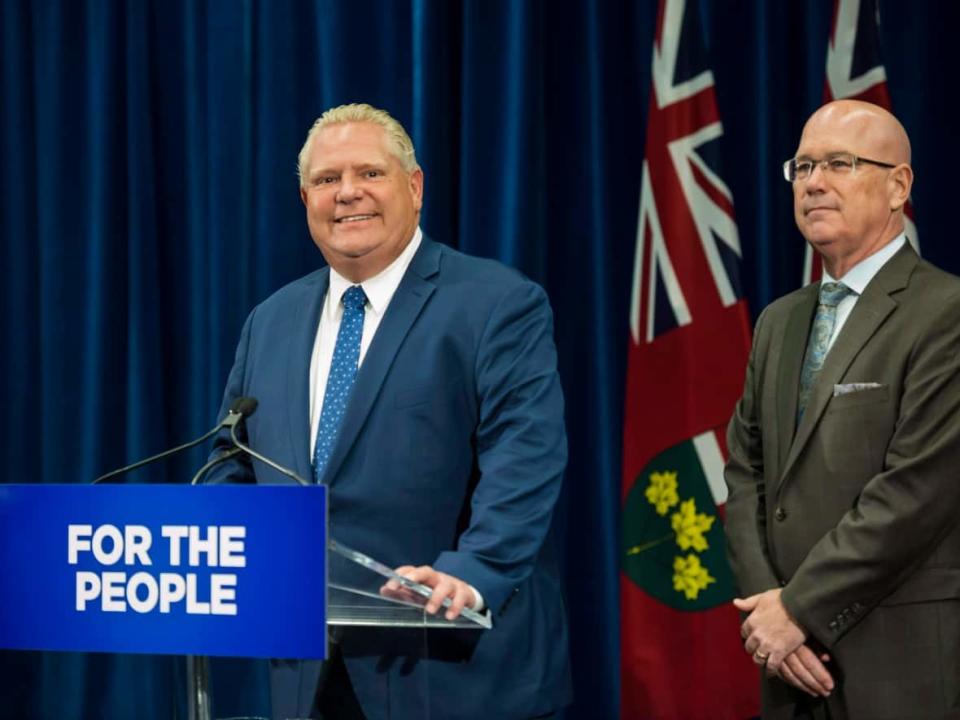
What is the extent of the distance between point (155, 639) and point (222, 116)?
262 cm

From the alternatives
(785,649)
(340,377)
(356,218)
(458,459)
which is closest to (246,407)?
(340,377)

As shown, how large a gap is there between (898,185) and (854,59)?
4.30 feet

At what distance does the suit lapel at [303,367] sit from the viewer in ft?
7.27

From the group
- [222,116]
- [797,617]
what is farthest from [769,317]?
[222,116]

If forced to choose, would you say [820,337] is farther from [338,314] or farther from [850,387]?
[338,314]

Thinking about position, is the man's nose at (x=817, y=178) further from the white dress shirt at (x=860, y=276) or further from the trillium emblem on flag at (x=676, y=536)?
the trillium emblem on flag at (x=676, y=536)

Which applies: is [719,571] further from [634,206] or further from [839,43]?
[839,43]

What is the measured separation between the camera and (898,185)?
244 cm

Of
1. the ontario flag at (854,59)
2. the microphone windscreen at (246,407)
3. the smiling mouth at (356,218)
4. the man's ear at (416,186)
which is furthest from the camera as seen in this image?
the ontario flag at (854,59)

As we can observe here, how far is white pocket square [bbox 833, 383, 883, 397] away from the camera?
2.28 metres

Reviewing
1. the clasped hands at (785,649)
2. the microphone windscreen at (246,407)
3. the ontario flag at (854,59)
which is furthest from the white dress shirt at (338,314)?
the ontario flag at (854,59)

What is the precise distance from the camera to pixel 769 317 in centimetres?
260

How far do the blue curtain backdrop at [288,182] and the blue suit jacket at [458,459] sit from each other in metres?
1.44

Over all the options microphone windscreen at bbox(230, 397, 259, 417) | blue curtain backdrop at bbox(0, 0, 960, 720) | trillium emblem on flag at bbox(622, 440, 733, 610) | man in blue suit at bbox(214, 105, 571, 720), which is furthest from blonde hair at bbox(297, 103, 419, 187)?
trillium emblem on flag at bbox(622, 440, 733, 610)
